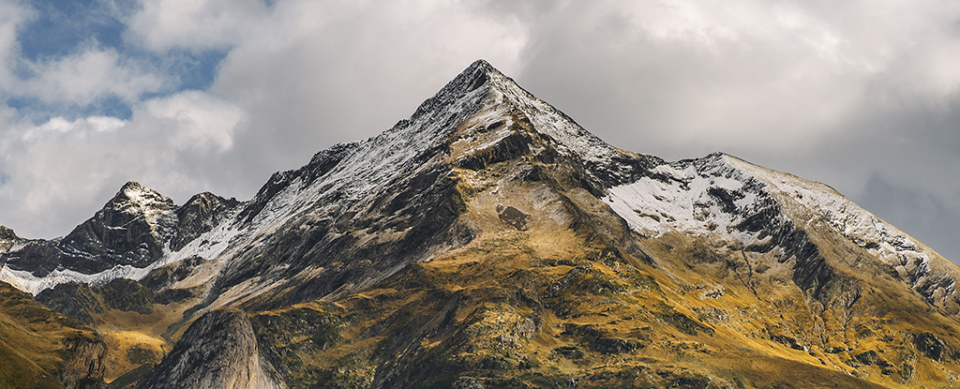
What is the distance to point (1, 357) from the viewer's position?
182m

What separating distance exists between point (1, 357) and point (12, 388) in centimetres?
1197

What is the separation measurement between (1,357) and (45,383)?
10806 millimetres

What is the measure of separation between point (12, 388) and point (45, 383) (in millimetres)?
14927

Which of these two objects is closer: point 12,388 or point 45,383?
point 12,388

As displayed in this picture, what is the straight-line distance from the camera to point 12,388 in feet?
569

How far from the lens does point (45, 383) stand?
188m
